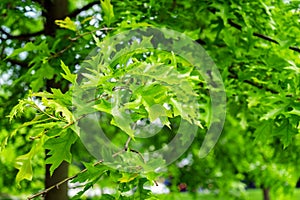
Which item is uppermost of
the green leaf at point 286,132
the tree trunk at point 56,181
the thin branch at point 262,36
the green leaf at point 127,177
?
the green leaf at point 127,177

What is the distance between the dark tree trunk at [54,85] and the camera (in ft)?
9.82

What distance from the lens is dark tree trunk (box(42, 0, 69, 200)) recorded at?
299 cm

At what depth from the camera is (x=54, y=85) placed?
3014 mm

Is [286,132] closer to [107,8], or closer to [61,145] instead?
[107,8]

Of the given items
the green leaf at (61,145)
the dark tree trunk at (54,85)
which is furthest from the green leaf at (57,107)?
the dark tree trunk at (54,85)

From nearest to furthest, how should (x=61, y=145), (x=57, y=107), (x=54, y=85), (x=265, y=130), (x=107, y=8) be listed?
(x=57, y=107) < (x=61, y=145) < (x=107, y=8) < (x=265, y=130) < (x=54, y=85)

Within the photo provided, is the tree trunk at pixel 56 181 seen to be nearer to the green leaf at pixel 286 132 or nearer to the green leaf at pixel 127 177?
the green leaf at pixel 286 132

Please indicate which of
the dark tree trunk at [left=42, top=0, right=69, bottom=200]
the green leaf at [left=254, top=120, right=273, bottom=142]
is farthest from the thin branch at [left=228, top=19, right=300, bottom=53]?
the dark tree trunk at [left=42, top=0, right=69, bottom=200]

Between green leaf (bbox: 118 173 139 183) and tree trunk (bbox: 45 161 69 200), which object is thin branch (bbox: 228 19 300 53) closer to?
green leaf (bbox: 118 173 139 183)

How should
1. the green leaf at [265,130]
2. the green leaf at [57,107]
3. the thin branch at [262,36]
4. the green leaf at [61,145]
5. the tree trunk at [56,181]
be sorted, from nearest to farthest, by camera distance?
the green leaf at [57,107] → the green leaf at [61,145] → the green leaf at [265,130] → the thin branch at [262,36] → the tree trunk at [56,181]

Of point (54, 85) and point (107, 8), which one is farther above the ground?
point (107, 8)

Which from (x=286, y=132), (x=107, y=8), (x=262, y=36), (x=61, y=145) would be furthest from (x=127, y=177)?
(x=262, y=36)

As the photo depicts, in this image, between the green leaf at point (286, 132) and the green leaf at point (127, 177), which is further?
the green leaf at point (286, 132)

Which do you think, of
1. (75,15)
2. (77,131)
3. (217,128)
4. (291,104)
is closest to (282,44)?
(291,104)
